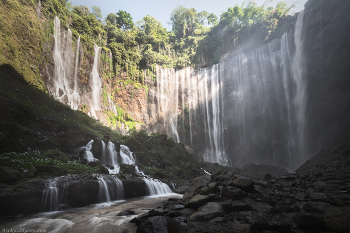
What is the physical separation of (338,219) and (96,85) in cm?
2176

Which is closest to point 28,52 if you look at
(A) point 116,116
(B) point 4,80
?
(B) point 4,80

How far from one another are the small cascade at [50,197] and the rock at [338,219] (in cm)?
730

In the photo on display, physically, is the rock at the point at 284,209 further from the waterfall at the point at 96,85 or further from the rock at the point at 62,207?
the waterfall at the point at 96,85

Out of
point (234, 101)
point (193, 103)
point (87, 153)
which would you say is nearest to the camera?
point (87, 153)

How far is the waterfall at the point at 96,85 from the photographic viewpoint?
62.4ft

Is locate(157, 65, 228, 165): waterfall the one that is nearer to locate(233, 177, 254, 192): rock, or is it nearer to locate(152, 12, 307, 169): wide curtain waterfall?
locate(152, 12, 307, 169): wide curtain waterfall

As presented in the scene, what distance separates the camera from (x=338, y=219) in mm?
2701

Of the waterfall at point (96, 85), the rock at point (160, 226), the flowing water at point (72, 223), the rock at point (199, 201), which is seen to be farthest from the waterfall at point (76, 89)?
the rock at point (160, 226)

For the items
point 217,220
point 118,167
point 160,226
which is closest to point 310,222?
point 217,220

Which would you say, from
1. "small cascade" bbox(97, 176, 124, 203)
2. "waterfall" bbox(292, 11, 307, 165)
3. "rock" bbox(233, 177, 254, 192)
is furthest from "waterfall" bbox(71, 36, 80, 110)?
"waterfall" bbox(292, 11, 307, 165)

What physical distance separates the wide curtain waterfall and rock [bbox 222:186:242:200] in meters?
→ 20.3

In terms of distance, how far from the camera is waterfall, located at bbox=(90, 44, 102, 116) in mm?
19016

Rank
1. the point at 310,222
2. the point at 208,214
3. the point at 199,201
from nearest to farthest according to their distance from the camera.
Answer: the point at 310,222
the point at 208,214
the point at 199,201

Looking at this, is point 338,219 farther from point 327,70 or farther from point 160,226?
point 327,70
